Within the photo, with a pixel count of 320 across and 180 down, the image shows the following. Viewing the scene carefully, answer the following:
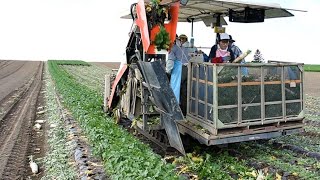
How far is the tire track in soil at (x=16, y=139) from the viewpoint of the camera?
7.49 metres

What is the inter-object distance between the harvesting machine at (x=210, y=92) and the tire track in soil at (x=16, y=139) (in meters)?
2.56

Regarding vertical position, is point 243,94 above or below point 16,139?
above

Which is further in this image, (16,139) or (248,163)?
(16,139)

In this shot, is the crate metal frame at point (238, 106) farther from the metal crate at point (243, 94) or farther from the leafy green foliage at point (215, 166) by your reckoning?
the leafy green foliage at point (215, 166)

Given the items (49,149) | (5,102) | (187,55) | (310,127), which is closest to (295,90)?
(187,55)

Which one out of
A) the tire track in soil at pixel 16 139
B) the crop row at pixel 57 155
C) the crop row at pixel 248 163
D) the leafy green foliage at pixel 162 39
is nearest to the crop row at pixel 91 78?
the tire track in soil at pixel 16 139

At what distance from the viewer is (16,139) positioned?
9.79 meters

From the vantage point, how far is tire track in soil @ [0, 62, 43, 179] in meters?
7.49

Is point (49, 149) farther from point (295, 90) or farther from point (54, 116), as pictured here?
point (295, 90)

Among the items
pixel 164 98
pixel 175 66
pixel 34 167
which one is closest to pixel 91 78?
pixel 175 66

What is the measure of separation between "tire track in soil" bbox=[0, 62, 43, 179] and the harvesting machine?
2562mm

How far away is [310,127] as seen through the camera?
10.5 meters

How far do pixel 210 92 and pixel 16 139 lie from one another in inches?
219

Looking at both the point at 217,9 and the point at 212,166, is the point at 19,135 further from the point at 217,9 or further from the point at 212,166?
the point at 217,9
